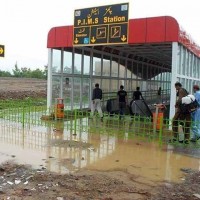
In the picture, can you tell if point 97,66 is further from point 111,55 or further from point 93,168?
point 93,168

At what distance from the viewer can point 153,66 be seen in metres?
27.2

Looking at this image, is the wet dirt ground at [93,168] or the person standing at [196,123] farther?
the person standing at [196,123]

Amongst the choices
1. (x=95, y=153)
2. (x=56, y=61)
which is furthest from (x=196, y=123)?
(x=56, y=61)

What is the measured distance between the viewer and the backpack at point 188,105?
963 centimetres

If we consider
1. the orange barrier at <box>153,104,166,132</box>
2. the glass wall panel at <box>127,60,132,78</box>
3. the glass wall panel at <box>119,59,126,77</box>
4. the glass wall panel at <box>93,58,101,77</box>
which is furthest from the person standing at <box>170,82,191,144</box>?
the glass wall panel at <box>127,60,132,78</box>

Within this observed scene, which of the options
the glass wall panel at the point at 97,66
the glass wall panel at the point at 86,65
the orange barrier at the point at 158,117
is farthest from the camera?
the glass wall panel at the point at 97,66

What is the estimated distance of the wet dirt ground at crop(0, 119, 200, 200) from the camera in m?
5.62

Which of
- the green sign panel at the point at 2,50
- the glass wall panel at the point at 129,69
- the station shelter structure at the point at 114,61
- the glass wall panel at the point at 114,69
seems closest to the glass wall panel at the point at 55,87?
the station shelter structure at the point at 114,61

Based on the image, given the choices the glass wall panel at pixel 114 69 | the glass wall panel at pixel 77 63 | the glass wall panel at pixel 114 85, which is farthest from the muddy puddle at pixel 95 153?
the glass wall panel at pixel 114 69

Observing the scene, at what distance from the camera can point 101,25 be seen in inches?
488

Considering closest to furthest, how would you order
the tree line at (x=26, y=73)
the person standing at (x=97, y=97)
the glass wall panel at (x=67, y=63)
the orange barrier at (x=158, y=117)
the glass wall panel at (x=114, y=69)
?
the orange barrier at (x=158, y=117) < the person standing at (x=97, y=97) < the glass wall panel at (x=67, y=63) < the glass wall panel at (x=114, y=69) < the tree line at (x=26, y=73)

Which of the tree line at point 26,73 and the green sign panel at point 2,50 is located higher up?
the tree line at point 26,73

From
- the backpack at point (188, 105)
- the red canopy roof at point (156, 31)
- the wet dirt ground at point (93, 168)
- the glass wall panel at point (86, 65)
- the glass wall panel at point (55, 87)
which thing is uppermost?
the red canopy roof at point (156, 31)

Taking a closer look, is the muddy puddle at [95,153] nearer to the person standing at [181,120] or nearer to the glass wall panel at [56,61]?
the person standing at [181,120]
